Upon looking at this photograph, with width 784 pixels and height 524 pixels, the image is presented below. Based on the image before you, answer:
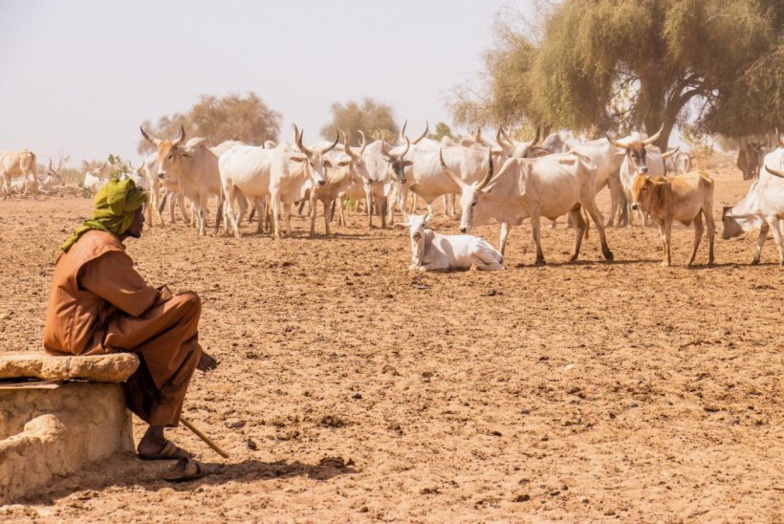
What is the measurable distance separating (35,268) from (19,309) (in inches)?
137

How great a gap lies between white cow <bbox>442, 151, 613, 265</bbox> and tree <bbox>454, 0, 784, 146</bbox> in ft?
42.5

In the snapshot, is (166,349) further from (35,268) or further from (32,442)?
(35,268)

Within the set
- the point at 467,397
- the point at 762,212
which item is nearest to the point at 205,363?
the point at 467,397

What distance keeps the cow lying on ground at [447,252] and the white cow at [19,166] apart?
26121mm

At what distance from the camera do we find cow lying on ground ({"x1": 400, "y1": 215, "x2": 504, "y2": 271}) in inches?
545

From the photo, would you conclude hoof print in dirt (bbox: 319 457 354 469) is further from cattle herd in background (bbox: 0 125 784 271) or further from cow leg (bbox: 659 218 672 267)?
cow leg (bbox: 659 218 672 267)

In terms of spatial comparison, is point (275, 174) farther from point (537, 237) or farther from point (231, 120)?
point (231, 120)

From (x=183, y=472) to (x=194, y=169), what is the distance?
48.0 feet

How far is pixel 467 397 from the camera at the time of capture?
7438 mm

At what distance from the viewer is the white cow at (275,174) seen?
1847 centimetres

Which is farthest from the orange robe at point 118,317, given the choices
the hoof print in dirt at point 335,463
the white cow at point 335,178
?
the white cow at point 335,178

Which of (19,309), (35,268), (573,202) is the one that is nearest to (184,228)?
(35,268)

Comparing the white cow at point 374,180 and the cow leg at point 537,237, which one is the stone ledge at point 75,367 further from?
the white cow at point 374,180

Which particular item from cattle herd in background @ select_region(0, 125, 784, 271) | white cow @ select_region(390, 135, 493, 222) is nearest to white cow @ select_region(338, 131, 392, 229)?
cattle herd in background @ select_region(0, 125, 784, 271)
